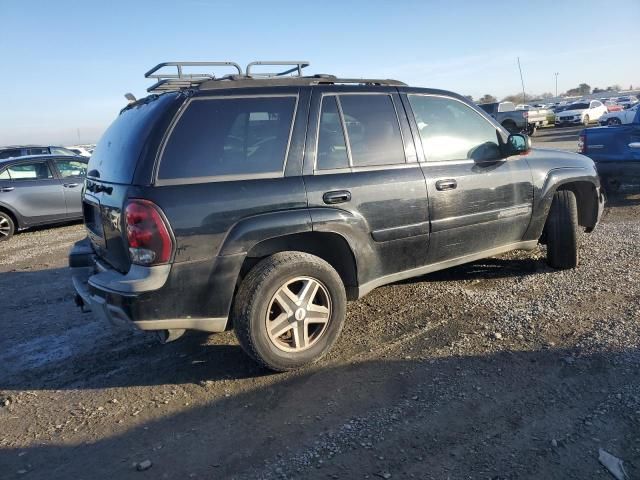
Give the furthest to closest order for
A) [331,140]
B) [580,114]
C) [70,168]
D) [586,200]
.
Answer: [580,114]
[70,168]
[586,200]
[331,140]

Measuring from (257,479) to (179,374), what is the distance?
135 centimetres

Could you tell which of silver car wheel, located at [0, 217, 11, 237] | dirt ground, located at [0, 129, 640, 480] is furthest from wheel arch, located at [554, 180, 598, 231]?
silver car wheel, located at [0, 217, 11, 237]

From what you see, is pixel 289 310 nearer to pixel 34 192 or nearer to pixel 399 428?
pixel 399 428

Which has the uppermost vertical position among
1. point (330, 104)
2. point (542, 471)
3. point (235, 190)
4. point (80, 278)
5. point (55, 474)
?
point (330, 104)

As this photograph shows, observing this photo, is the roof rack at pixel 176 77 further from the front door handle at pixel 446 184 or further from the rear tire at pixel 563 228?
the rear tire at pixel 563 228

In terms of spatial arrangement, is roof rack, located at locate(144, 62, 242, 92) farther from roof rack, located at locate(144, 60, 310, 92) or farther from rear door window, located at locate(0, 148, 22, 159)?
rear door window, located at locate(0, 148, 22, 159)

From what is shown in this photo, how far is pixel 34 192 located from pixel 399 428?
924 centimetres

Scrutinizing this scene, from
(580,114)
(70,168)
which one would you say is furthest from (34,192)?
(580,114)

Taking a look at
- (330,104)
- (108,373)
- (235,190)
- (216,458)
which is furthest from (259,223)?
(108,373)

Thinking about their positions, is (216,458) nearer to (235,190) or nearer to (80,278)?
(235,190)

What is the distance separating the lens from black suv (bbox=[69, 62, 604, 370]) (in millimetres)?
3084

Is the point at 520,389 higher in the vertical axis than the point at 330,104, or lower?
lower

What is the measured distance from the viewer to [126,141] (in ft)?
11.0

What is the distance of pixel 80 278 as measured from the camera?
12.6 feet
